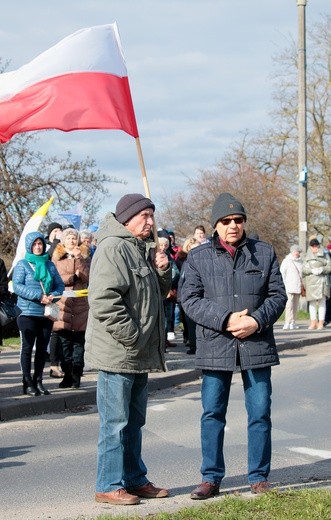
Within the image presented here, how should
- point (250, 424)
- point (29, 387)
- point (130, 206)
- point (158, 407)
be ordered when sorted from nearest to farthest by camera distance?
1. point (130, 206)
2. point (250, 424)
3. point (158, 407)
4. point (29, 387)

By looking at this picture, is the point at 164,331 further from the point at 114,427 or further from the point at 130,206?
the point at 130,206

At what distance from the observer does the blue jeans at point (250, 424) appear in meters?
6.95

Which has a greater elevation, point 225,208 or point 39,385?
point 225,208

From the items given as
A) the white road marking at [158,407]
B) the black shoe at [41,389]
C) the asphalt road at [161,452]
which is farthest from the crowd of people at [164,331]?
the black shoe at [41,389]

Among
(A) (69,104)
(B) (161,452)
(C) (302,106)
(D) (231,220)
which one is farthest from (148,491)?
(C) (302,106)

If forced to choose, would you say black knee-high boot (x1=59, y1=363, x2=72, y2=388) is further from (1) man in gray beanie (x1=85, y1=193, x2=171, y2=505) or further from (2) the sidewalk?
(1) man in gray beanie (x1=85, y1=193, x2=171, y2=505)

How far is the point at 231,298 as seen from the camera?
6977 millimetres

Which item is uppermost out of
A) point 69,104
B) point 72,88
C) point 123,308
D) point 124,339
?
point 72,88

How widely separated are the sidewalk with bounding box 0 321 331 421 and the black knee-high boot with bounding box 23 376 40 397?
10 cm

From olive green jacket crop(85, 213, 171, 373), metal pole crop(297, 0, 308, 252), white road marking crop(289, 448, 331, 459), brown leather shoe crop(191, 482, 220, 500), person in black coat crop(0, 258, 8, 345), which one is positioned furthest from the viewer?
metal pole crop(297, 0, 308, 252)

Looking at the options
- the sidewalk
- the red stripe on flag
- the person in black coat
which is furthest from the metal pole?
the red stripe on flag

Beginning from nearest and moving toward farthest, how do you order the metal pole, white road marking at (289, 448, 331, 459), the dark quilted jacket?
the dark quilted jacket < white road marking at (289, 448, 331, 459) < the metal pole

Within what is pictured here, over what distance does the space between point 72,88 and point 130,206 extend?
339 centimetres

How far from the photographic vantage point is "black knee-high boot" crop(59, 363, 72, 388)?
41.2 feet
